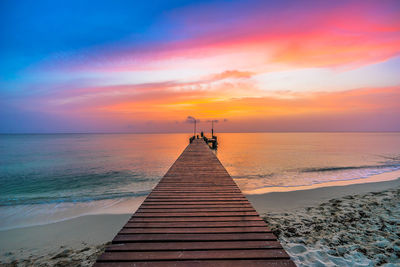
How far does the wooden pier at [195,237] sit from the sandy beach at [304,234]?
1.87 metres

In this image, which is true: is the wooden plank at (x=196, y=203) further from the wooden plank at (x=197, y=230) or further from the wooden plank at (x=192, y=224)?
the wooden plank at (x=197, y=230)

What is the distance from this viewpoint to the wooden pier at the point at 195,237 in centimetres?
240

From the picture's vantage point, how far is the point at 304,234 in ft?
17.4

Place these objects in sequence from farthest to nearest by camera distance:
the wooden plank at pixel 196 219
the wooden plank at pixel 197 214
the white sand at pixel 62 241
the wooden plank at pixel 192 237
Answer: the white sand at pixel 62 241 → the wooden plank at pixel 197 214 → the wooden plank at pixel 196 219 → the wooden plank at pixel 192 237

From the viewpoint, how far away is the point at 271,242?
8.96ft

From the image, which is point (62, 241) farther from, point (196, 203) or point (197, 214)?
point (197, 214)

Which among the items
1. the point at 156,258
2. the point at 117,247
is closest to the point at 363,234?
the point at 156,258

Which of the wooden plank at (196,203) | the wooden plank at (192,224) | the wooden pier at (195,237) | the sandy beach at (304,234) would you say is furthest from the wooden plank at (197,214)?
the sandy beach at (304,234)

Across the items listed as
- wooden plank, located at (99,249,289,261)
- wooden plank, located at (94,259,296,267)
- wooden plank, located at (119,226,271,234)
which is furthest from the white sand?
wooden plank, located at (94,259,296,267)

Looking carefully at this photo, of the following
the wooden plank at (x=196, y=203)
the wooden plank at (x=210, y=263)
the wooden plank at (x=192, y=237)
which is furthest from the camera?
the wooden plank at (x=196, y=203)

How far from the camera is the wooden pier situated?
2.40 m

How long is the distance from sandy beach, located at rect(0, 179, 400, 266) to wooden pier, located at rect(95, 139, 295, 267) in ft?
6.15

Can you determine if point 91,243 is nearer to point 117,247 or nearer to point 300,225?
point 117,247

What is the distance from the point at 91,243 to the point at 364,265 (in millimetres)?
6444
